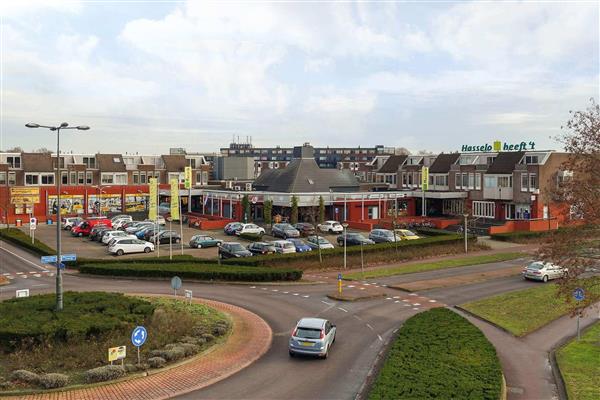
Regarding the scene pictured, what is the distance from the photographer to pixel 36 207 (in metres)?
88.6

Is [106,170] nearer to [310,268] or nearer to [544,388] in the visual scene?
[310,268]

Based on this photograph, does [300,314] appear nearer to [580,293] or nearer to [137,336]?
[137,336]

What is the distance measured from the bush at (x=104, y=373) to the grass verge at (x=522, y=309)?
746 inches

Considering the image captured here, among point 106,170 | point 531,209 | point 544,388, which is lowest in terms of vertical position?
point 544,388

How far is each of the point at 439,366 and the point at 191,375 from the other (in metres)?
9.27

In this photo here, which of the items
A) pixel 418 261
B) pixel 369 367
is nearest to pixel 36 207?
pixel 418 261

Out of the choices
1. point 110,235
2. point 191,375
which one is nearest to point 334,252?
point 110,235

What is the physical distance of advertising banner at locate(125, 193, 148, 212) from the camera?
97625 mm

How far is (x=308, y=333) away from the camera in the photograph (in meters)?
24.3

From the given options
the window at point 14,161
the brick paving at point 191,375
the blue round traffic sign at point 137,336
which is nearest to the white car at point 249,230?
the brick paving at point 191,375

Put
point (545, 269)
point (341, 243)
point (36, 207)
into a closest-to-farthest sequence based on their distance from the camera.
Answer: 1. point (545, 269)
2. point (341, 243)
3. point (36, 207)

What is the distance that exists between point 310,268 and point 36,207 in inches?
2295

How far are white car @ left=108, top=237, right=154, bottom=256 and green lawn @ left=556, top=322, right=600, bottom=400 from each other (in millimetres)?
40167

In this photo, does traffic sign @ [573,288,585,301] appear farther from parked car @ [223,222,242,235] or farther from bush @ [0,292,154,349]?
parked car @ [223,222,242,235]
